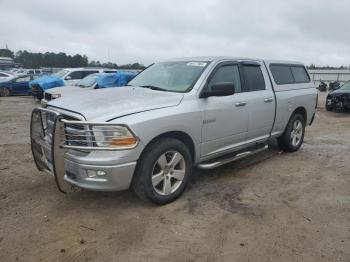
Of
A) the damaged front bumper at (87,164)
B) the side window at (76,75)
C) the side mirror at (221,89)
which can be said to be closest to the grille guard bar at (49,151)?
the damaged front bumper at (87,164)

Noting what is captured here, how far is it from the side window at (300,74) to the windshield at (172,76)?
9.02 feet

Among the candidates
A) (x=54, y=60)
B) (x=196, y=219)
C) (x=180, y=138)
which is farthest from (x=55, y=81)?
(x=54, y=60)

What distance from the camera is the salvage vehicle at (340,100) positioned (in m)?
13.9

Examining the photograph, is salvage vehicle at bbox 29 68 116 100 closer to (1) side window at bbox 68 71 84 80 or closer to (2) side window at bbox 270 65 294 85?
(1) side window at bbox 68 71 84 80

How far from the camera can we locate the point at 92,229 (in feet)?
11.9

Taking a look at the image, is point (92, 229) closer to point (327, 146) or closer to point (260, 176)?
point (260, 176)

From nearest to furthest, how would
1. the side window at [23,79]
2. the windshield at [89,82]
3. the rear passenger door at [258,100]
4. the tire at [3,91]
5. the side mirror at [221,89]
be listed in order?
the side mirror at [221,89] < the rear passenger door at [258,100] < the windshield at [89,82] < the tire at [3,91] < the side window at [23,79]

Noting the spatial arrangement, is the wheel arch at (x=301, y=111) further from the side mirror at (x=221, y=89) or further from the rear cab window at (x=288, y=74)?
the side mirror at (x=221, y=89)

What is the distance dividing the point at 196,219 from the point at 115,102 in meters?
1.66

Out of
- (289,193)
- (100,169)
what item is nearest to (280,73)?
(289,193)

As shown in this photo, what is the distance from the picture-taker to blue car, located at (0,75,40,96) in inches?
771

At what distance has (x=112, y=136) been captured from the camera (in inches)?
142

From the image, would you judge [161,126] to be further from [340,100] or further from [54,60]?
[54,60]

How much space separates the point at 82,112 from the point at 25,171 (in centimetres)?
231
